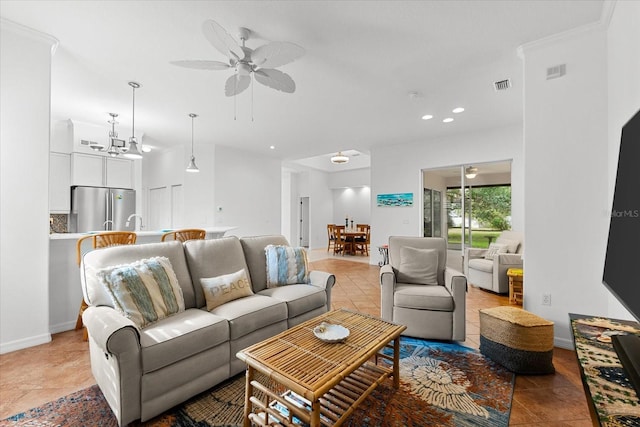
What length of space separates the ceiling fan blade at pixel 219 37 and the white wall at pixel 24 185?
176 cm

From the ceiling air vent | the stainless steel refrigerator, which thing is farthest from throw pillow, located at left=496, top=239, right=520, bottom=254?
the stainless steel refrigerator

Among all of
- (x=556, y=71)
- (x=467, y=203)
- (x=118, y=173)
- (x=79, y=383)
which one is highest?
(x=556, y=71)

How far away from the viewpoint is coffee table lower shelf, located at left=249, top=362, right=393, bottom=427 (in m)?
1.42

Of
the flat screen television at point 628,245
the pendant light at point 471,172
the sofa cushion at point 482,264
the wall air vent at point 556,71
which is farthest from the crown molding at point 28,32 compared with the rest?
the pendant light at point 471,172

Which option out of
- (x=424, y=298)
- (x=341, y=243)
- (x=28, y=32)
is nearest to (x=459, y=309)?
(x=424, y=298)

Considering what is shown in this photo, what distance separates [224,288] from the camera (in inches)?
92.3

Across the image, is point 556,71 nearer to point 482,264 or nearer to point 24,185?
point 482,264

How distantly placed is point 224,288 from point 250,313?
38 centimetres

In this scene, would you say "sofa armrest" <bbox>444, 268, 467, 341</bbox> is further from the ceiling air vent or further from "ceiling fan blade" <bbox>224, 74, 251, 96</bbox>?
"ceiling fan blade" <bbox>224, 74, 251, 96</bbox>

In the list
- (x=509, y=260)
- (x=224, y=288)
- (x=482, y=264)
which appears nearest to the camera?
(x=224, y=288)

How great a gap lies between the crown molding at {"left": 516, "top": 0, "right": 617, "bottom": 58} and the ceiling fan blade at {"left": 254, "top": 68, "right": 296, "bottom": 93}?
2.20 meters

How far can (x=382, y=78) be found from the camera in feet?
10.9

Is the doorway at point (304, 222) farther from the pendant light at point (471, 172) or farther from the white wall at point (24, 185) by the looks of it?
the white wall at point (24, 185)

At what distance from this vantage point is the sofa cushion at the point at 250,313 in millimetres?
2016
